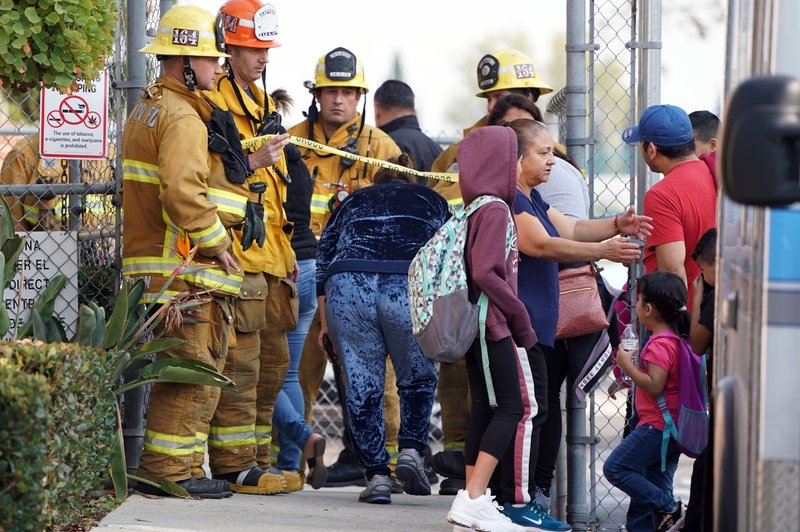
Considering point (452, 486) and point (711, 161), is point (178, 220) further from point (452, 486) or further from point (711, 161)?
point (711, 161)

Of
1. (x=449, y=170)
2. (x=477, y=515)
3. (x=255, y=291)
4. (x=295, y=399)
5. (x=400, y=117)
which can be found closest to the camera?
(x=477, y=515)

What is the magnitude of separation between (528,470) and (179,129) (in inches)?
92.9

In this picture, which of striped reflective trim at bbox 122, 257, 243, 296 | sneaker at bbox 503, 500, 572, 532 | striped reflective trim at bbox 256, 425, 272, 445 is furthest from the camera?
striped reflective trim at bbox 256, 425, 272, 445

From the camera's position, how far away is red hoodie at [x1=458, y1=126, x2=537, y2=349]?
5902 mm

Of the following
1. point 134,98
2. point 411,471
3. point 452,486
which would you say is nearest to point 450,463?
point 411,471

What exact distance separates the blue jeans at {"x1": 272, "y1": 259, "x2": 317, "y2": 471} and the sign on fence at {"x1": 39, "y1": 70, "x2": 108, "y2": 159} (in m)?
1.48

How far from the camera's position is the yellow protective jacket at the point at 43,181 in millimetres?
7699

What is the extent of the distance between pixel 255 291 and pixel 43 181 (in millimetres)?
1854

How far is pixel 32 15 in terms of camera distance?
5.95 metres

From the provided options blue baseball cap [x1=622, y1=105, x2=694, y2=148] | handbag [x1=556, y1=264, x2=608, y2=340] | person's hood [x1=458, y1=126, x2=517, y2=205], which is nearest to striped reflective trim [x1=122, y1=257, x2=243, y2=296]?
person's hood [x1=458, y1=126, x2=517, y2=205]

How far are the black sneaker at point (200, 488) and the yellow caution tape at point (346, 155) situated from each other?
1774 mm

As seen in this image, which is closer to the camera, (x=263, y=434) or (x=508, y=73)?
(x=263, y=434)

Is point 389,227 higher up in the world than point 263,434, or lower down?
higher up

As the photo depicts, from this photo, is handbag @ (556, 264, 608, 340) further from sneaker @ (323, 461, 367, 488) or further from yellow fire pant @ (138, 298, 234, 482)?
sneaker @ (323, 461, 367, 488)
